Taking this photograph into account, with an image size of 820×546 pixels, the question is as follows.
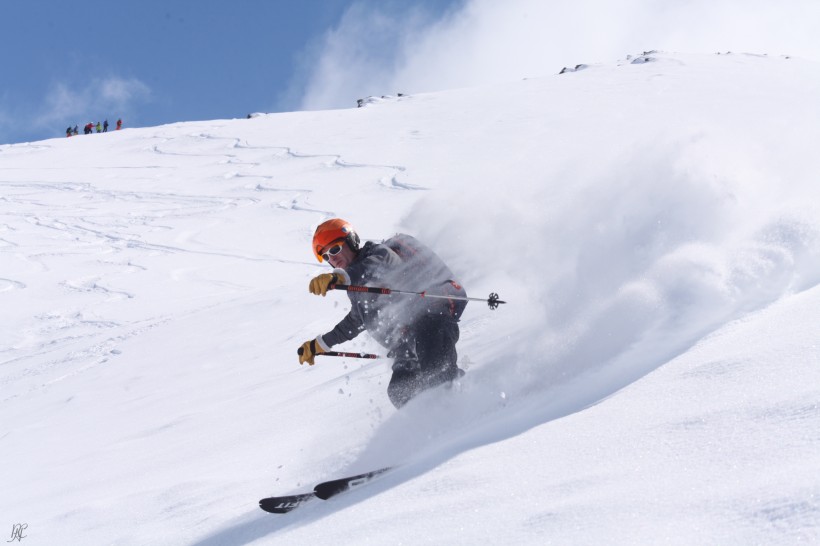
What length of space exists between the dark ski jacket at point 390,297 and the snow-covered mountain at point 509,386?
518 mm

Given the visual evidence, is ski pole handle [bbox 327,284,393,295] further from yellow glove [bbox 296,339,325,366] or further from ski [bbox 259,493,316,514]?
ski [bbox 259,493,316,514]

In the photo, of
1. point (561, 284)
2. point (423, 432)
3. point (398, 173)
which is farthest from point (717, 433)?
point (398, 173)

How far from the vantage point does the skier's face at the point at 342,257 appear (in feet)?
15.1

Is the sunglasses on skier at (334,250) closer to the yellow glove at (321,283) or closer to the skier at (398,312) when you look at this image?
the skier at (398,312)

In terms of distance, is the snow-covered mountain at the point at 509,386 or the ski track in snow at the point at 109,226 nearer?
the snow-covered mountain at the point at 509,386

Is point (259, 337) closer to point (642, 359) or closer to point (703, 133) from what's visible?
point (703, 133)

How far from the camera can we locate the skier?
14.8 ft

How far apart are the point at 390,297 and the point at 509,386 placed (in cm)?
91

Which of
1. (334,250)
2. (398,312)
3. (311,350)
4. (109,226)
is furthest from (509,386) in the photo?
(109,226)

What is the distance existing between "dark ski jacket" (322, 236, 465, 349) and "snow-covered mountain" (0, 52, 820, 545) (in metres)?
0.52

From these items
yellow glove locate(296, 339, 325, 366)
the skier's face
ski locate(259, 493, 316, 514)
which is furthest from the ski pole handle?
ski locate(259, 493, 316, 514)

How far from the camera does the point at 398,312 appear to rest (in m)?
4.59

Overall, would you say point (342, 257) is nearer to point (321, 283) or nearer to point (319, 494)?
point (321, 283)

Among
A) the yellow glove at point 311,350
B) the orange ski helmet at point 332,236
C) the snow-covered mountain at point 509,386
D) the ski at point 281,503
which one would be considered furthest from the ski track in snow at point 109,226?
the ski at point 281,503
